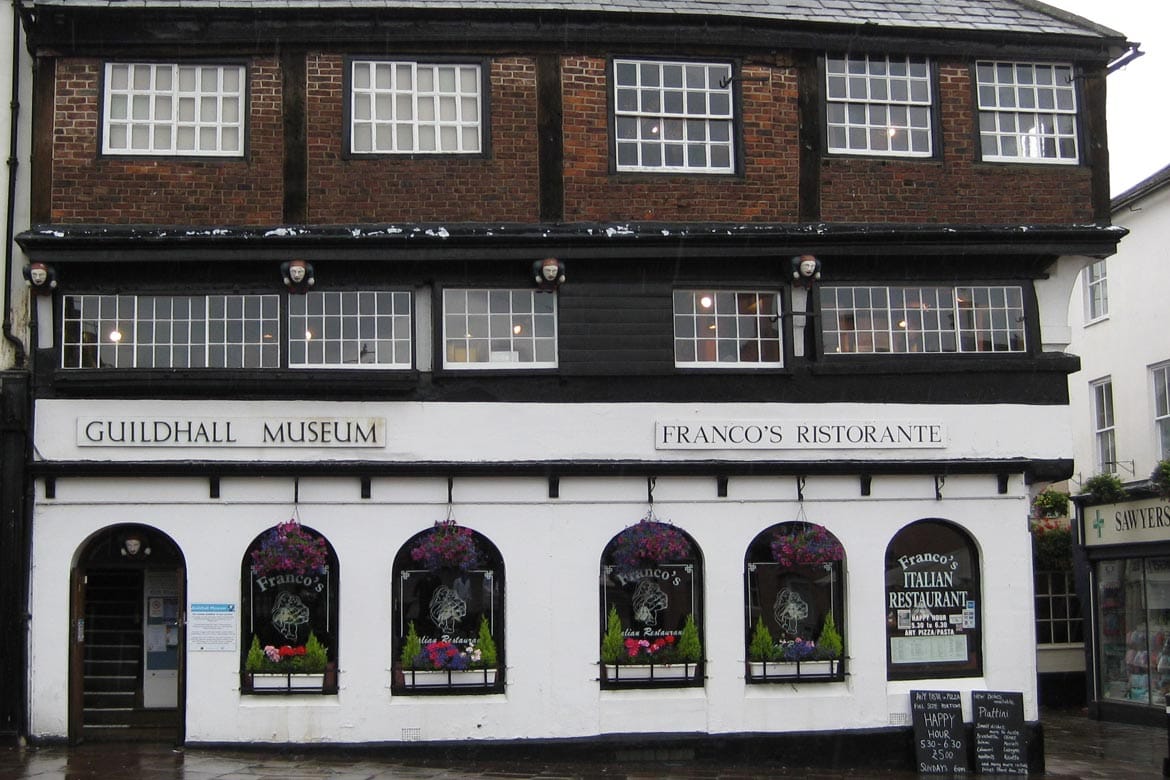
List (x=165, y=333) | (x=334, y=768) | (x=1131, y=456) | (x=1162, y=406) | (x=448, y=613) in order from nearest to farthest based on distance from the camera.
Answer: (x=334, y=768) < (x=448, y=613) < (x=165, y=333) < (x=1162, y=406) < (x=1131, y=456)

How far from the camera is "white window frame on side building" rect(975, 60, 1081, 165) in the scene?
16.0 meters

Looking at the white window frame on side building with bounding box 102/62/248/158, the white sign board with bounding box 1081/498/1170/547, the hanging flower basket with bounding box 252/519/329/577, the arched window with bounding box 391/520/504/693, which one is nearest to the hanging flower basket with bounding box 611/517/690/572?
the arched window with bounding box 391/520/504/693

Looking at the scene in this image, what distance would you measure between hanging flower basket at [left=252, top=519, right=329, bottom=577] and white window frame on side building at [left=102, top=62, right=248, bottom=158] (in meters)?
4.25

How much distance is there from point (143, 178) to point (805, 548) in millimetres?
8377

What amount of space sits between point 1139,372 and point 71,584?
16.2m

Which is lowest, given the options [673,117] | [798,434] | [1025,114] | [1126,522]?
[1126,522]

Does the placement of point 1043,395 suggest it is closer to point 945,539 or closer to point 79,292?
point 945,539

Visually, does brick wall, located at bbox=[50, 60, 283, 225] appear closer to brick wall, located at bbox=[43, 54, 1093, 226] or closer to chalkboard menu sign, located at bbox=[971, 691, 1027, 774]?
brick wall, located at bbox=[43, 54, 1093, 226]

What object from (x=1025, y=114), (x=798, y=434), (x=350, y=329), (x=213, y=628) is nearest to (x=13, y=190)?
(x=350, y=329)

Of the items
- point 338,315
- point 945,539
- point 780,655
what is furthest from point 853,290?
point 338,315

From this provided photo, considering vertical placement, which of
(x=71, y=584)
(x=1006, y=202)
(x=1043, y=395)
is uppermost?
(x=1006, y=202)

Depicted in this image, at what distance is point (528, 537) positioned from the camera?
1479 centimetres

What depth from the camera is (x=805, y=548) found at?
582 inches

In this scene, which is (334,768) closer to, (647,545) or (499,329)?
(647,545)
